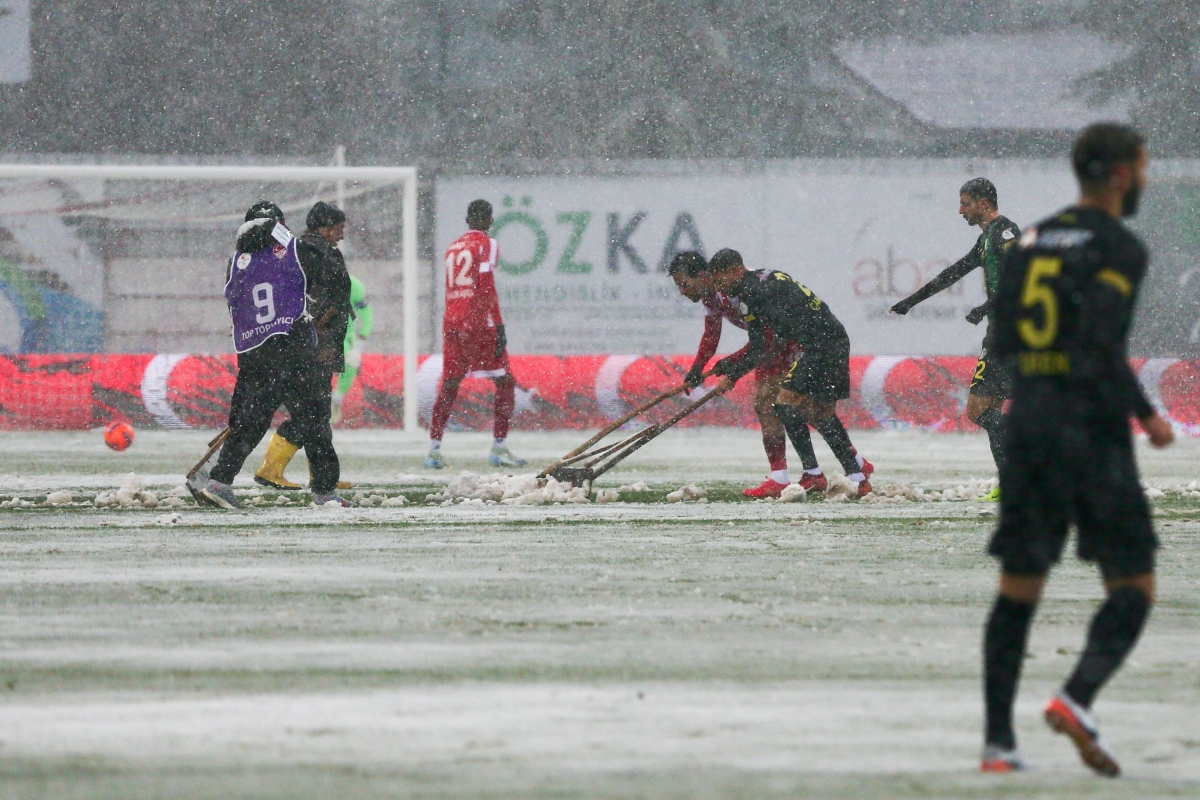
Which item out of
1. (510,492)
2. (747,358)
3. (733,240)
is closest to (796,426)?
(747,358)

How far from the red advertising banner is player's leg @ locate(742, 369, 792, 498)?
7.07 metres

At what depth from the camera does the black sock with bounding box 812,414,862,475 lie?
10.3 metres

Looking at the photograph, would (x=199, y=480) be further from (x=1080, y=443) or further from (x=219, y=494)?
(x=1080, y=443)

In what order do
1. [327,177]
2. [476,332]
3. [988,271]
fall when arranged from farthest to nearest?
[327,177] < [476,332] < [988,271]

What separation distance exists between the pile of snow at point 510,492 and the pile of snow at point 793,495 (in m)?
1.10

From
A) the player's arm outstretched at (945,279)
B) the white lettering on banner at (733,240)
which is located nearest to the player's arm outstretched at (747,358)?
the player's arm outstretched at (945,279)

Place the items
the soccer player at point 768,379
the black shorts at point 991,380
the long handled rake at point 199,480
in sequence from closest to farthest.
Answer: the black shorts at point 991,380, the long handled rake at point 199,480, the soccer player at point 768,379

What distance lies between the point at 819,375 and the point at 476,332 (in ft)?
12.6

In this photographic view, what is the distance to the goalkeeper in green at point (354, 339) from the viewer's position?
15.4 meters

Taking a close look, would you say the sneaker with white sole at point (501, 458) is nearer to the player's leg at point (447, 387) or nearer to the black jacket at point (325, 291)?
the player's leg at point (447, 387)

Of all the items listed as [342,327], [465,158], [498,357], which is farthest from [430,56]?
[342,327]

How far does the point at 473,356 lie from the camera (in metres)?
13.4

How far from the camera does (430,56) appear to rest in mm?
28531

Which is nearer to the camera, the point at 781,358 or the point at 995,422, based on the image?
the point at 995,422
